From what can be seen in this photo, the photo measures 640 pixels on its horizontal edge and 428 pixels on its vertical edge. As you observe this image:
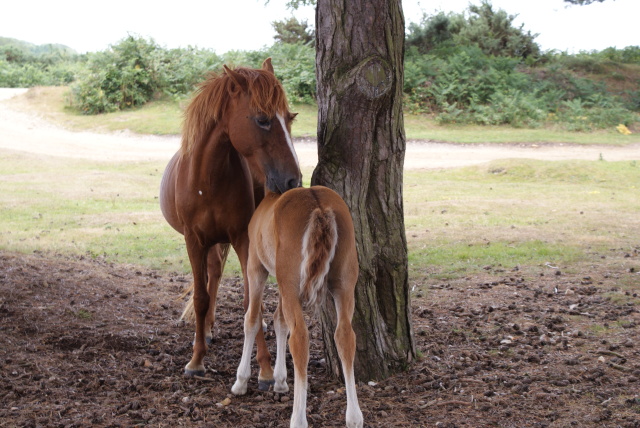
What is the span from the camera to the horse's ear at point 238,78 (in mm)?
4352

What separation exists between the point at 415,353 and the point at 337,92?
2122 millimetres

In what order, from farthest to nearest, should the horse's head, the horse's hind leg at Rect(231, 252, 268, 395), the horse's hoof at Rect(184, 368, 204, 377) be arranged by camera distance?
1. the horse's hoof at Rect(184, 368, 204, 377)
2. the horse's hind leg at Rect(231, 252, 268, 395)
3. the horse's head

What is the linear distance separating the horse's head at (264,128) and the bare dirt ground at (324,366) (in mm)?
1600

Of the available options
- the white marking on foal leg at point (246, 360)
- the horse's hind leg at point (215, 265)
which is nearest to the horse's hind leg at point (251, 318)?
the white marking on foal leg at point (246, 360)

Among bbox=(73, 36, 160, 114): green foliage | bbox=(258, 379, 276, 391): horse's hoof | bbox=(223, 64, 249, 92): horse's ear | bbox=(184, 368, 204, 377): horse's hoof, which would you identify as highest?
bbox=(73, 36, 160, 114): green foliage

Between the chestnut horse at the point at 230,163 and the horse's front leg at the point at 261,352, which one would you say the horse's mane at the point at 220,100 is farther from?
the horse's front leg at the point at 261,352

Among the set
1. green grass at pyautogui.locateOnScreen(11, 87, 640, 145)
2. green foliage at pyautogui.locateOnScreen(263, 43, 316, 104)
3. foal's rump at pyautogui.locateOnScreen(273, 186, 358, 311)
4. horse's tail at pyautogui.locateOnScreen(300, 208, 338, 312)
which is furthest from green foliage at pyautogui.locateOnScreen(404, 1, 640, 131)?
horse's tail at pyautogui.locateOnScreen(300, 208, 338, 312)

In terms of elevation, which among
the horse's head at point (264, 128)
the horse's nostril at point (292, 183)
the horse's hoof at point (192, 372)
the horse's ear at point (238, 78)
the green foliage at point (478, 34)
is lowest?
the horse's hoof at point (192, 372)

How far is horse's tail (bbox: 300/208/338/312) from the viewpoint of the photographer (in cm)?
362

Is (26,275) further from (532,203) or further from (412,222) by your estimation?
(532,203)

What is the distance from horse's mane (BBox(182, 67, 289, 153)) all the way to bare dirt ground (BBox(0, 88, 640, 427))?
1.89 meters

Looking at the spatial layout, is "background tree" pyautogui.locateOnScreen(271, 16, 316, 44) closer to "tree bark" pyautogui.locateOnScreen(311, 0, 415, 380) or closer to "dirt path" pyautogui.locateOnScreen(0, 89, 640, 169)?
"dirt path" pyautogui.locateOnScreen(0, 89, 640, 169)

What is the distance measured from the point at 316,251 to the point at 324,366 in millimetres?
1735

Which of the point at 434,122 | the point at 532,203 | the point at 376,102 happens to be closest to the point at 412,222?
the point at 532,203
